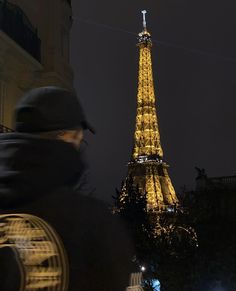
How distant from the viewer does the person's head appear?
214 cm

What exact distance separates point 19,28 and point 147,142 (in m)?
44.4

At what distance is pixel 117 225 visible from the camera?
2051 millimetres

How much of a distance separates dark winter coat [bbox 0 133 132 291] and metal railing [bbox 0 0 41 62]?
13.3 metres

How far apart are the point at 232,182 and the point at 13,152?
144 feet

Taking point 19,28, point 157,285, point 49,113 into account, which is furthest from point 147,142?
point 49,113

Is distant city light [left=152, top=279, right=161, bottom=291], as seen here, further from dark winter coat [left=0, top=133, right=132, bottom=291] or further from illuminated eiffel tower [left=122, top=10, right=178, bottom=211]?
illuminated eiffel tower [left=122, top=10, right=178, bottom=211]

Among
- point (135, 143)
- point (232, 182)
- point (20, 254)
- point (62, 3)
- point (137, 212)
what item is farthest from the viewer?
point (135, 143)

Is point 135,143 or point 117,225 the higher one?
point 135,143

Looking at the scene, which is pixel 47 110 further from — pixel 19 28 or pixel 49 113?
pixel 19 28

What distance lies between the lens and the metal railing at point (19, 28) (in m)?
15.2

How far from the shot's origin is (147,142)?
6006 cm

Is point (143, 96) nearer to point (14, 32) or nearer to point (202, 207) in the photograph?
point (202, 207)

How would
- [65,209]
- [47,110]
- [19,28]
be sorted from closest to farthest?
1. [65,209]
2. [47,110]
3. [19,28]

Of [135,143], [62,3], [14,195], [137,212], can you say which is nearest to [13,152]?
[14,195]
